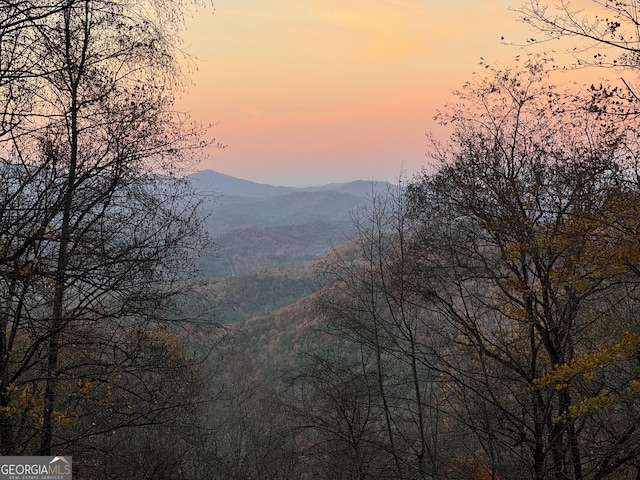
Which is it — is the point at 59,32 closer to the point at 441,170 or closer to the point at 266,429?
the point at 441,170

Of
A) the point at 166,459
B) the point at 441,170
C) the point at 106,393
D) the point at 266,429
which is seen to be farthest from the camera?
the point at 266,429

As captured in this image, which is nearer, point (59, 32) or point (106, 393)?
point (59, 32)

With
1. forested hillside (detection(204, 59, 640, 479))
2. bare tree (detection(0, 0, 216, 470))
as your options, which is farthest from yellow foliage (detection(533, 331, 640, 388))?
bare tree (detection(0, 0, 216, 470))

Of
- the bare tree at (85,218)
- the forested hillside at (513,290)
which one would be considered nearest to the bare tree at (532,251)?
the forested hillside at (513,290)

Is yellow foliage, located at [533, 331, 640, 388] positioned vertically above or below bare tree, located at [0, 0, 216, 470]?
below

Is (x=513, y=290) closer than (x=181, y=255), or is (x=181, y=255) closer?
(x=181, y=255)

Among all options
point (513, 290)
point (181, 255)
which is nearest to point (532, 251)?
point (513, 290)

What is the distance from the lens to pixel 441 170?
8953 millimetres

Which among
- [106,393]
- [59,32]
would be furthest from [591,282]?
[59,32]

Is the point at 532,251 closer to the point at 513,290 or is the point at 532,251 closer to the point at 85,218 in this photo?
the point at 513,290

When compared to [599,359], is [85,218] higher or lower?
higher

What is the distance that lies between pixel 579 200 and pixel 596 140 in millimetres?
1341

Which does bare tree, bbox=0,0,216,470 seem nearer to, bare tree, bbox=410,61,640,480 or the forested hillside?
the forested hillside

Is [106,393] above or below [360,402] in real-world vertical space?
above
